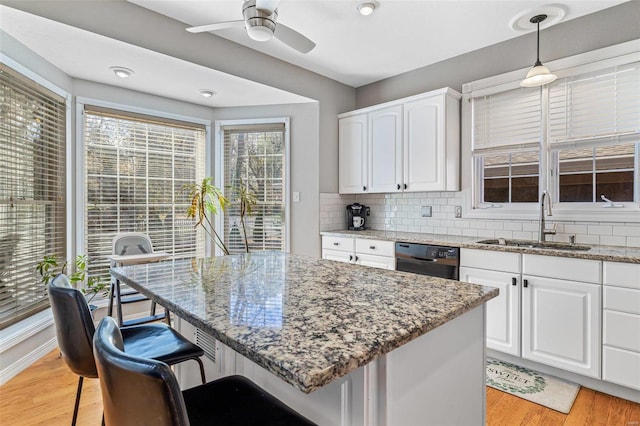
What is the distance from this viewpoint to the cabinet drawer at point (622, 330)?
79.4 inches

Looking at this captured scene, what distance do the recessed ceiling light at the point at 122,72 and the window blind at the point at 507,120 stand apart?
10.2ft

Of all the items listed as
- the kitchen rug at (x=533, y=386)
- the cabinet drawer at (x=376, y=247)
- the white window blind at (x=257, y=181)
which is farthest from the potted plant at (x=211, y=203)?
the kitchen rug at (x=533, y=386)

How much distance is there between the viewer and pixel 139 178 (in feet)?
11.8

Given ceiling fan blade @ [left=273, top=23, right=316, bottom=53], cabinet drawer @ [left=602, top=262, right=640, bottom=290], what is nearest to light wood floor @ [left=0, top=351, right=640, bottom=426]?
cabinet drawer @ [left=602, top=262, right=640, bottom=290]

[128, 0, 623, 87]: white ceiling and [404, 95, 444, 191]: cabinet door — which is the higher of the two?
[128, 0, 623, 87]: white ceiling

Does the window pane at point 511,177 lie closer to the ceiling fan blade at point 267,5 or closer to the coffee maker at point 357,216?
the coffee maker at point 357,216

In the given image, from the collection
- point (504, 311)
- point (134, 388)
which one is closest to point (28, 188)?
point (134, 388)

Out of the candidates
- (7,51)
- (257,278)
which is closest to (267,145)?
(7,51)

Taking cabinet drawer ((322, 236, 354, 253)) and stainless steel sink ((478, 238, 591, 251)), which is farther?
cabinet drawer ((322, 236, 354, 253))

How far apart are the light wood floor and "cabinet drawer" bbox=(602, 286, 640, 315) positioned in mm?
595

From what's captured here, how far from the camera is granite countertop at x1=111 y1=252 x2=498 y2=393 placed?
705 millimetres

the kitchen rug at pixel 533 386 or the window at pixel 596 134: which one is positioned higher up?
the window at pixel 596 134

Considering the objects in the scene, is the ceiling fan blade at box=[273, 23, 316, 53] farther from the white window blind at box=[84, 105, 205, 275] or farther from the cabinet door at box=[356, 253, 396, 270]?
the white window blind at box=[84, 105, 205, 275]

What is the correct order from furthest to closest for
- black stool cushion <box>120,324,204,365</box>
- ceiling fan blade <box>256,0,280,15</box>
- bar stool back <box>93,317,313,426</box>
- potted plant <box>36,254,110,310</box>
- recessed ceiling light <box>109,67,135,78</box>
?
recessed ceiling light <box>109,67,135,78</box>
potted plant <box>36,254,110,310</box>
ceiling fan blade <box>256,0,280,15</box>
black stool cushion <box>120,324,204,365</box>
bar stool back <box>93,317,313,426</box>
